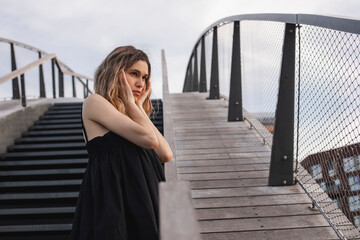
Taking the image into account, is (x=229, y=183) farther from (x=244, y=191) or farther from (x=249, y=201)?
(x=249, y=201)

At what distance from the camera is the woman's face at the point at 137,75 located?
168cm

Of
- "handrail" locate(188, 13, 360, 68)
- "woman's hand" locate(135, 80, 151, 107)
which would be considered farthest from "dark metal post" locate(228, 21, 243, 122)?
"woman's hand" locate(135, 80, 151, 107)

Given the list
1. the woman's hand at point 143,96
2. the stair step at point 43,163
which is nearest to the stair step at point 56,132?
the stair step at point 43,163

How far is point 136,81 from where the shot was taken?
1.71 m

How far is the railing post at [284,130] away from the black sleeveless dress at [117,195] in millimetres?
2412

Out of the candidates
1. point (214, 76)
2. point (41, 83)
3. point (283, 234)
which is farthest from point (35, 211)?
point (214, 76)

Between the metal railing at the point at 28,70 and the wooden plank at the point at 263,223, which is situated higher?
the metal railing at the point at 28,70

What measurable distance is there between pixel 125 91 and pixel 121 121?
0.22m

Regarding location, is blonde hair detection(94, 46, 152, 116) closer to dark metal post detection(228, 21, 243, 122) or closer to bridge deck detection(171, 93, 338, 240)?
bridge deck detection(171, 93, 338, 240)

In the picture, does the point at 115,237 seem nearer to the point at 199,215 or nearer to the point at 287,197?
the point at 199,215

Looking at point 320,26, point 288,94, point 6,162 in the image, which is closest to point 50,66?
point 6,162

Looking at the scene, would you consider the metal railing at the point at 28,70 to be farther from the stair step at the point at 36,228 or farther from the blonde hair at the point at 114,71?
the blonde hair at the point at 114,71

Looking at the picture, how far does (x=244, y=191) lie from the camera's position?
3555 millimetres

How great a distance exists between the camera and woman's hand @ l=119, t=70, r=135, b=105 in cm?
162
